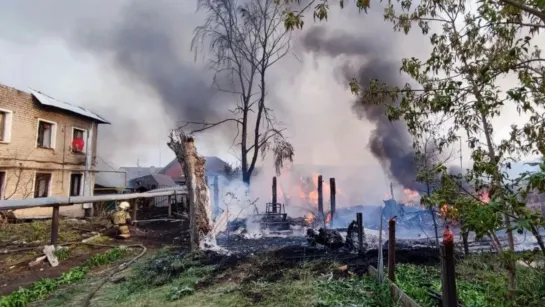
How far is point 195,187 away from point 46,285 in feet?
15.3

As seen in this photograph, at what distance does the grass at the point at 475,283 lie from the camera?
2.51 meters

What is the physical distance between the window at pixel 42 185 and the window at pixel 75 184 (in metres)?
1.76

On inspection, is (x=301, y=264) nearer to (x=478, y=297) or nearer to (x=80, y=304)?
(x=478, y=297)

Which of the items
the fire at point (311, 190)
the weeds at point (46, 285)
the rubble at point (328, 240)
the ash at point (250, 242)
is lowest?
the weeds at point (46, 285)

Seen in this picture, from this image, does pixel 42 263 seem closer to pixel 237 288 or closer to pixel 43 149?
pixel 237 288

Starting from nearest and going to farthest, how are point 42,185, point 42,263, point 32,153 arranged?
point 42,263, point 32,153, point 42,185

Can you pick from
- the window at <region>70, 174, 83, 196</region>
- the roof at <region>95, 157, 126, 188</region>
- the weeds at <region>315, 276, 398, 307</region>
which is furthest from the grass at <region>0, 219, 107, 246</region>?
the roof at <region>95, 157, 126, 188</region>

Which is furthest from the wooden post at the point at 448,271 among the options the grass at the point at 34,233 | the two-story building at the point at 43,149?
the two-story building at the point at 43,149

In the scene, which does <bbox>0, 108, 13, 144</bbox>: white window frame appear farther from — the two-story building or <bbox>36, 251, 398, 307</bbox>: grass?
<bbox>36, 251, 398, 307</bbox>: grass

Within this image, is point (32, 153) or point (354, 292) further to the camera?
point (32, 153)

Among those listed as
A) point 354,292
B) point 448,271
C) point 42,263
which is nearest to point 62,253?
point 42,263

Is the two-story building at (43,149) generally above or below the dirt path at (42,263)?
above

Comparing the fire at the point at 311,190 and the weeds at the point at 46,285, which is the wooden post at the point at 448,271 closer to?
the weeds at the point at 46,285

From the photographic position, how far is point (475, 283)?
20.0ft
